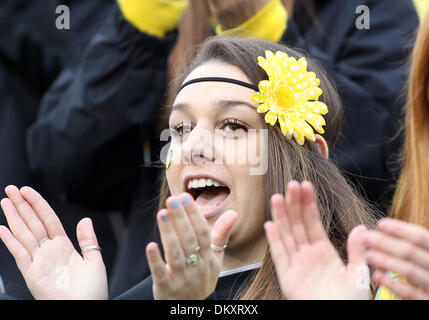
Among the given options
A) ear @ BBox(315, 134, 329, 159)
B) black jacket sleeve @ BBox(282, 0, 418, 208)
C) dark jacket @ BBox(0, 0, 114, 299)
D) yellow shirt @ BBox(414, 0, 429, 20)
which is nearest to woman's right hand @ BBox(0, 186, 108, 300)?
ear @ BBox(315, 134, 329, 159)

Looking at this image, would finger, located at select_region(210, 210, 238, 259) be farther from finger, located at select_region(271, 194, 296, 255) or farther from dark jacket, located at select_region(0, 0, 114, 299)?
dark jacket, located at select_region(0, 0, 114, 299)

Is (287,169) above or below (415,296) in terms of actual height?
above

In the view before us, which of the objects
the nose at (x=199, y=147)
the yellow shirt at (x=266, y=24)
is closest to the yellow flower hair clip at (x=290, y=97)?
the nose at (x=199, y=147)

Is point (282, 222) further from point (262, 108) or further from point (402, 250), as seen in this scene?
point (262, 108)

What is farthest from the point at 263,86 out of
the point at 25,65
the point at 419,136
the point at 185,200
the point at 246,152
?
the point at 25,65

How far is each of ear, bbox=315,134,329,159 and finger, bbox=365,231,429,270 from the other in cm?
94

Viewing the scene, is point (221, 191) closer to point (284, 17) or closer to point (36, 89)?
point (284, 17)

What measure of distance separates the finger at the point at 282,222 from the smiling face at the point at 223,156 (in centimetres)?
59

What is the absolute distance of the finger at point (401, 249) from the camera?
152 centimetres

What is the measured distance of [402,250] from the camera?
4.99ft

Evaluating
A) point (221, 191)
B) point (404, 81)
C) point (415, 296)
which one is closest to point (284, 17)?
point (404, 81)

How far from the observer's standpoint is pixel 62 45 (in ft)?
11.5

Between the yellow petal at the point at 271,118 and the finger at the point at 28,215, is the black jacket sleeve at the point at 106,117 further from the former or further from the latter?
the finger at the point at 28,215

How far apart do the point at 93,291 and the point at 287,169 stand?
2.44 feet
